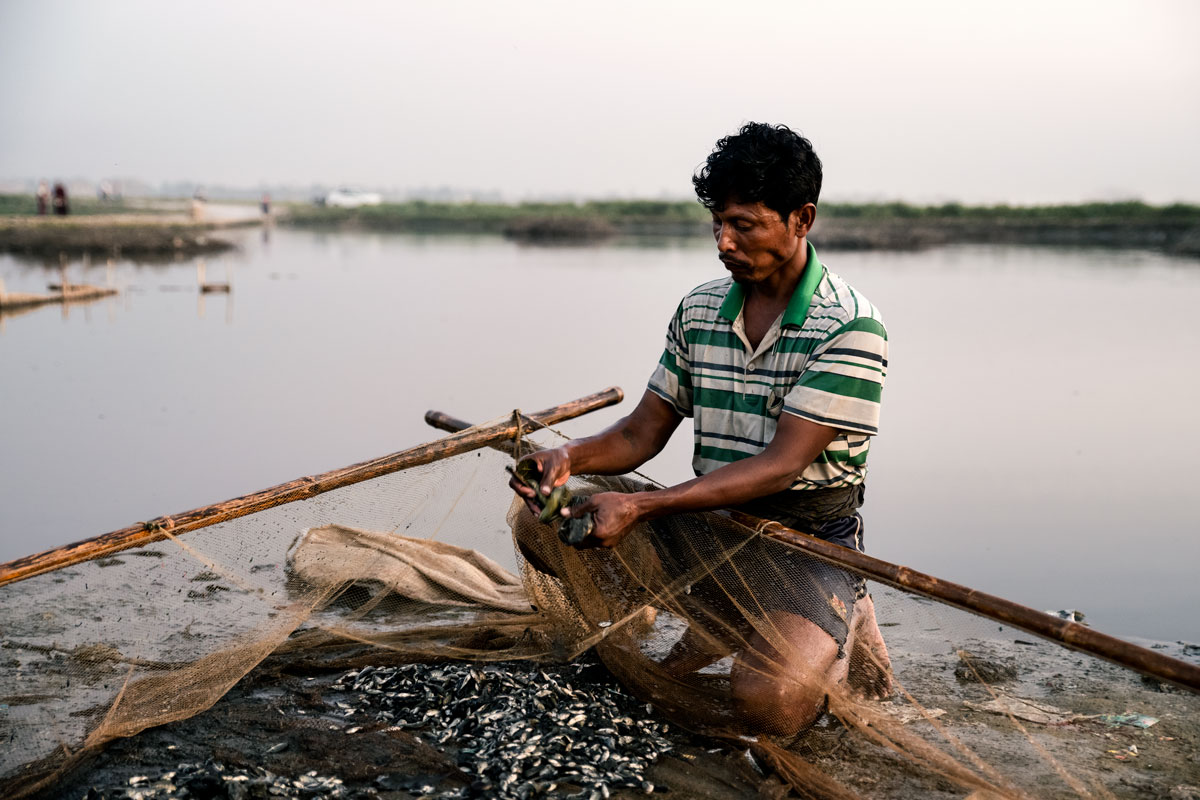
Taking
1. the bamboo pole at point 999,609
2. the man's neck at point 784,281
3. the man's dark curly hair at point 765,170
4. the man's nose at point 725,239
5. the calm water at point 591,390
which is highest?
the man's dark curly hair at point 765,170

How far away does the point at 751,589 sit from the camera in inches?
123

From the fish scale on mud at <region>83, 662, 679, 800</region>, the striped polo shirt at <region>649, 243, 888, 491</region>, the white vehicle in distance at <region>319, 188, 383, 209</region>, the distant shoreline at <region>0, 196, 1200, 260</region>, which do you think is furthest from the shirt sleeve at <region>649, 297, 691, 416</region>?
the white vehicle in distance at <region>319, 188, 383, 209</region>

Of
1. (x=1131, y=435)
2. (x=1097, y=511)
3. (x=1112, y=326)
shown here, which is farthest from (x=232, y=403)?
(x=1112, y=326)

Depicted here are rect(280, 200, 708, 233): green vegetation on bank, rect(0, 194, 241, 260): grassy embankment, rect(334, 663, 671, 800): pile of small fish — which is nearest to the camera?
rect(334, 663, 671, 800): pile of small fish

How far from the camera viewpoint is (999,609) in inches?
103

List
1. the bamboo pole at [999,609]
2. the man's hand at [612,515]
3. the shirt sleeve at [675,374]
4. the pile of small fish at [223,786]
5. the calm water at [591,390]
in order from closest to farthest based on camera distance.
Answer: the bamboo pole at [999,609]
the pile of small fish at [223,786]
the man's hand at [612,515]
the shirt sleeve at [675,374]
the calm water at [591,390]

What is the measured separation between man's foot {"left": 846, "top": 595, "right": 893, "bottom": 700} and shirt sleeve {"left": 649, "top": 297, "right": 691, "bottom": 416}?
943mm

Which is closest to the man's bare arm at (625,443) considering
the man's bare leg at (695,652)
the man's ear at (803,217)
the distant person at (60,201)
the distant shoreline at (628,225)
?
the man's bare leg at (695,652)

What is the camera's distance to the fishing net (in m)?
3.03

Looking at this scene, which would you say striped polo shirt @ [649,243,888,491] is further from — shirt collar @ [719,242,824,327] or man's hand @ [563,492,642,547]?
man's hand @ [563,492,642,547]

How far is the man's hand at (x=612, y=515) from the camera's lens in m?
2.99

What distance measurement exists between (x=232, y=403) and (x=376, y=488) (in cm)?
743

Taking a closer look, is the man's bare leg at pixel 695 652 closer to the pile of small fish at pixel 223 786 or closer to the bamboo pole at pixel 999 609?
the bamboo pole at pixel 999 609

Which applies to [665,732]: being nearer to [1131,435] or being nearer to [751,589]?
[751,589]
